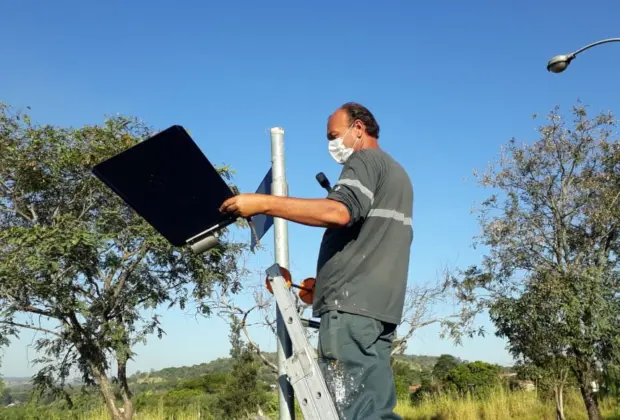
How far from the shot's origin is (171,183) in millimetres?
2189

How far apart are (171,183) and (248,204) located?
370mm

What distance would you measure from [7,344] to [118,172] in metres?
10.4

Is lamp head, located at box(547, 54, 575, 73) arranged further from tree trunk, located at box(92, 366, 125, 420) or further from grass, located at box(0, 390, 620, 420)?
tree trunk, located at box(92, 366, 125, 420)

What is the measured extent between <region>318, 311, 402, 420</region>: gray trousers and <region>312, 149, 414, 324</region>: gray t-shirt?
55mm

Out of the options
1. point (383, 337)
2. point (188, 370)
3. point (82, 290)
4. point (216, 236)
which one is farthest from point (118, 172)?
point (188, 370)

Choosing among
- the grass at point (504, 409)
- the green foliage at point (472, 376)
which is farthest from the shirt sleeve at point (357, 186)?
the green foliage at point (472, 376)

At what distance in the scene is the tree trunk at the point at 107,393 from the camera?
11078mm

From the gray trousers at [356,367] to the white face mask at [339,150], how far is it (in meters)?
0.75

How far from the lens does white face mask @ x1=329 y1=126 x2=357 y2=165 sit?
8.21 ft

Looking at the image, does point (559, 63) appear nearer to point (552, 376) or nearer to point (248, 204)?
point (552, 376)

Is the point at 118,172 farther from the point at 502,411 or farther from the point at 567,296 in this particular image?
the point at 502,411

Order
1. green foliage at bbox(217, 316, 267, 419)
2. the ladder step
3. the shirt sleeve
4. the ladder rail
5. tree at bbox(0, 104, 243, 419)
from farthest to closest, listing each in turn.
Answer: green foliage at bbox(217, 316, 267, 419), tree at bbox(0, 104, 243, 419), the ladder step, the shirt sleeve, the ladder rail

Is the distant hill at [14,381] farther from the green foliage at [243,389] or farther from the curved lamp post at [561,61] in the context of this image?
the curved lamp post at [561,61]

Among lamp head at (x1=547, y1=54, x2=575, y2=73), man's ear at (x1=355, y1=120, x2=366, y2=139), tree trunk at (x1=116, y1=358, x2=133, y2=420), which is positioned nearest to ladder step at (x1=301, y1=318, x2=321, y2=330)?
man's ear at (x1=355, y1=120, x2=366, y2=139)
